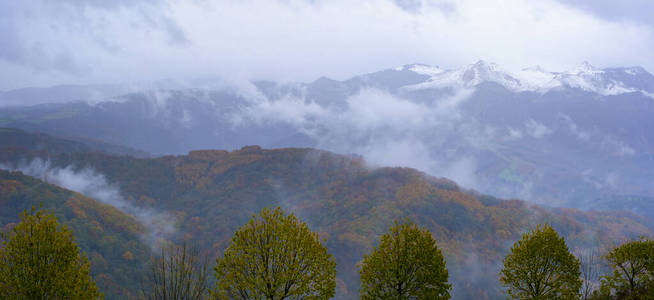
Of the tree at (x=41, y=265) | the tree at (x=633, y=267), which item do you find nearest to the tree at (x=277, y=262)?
the tree at (x=41, y=265)

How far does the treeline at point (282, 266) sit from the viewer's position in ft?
87.7

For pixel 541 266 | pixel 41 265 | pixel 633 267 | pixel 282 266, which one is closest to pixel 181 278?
pixel 282 266

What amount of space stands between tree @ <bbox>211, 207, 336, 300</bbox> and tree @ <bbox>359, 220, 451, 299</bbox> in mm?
4176

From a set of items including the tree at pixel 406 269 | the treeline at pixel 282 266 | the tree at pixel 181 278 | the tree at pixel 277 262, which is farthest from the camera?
the tree at pixel 406 269

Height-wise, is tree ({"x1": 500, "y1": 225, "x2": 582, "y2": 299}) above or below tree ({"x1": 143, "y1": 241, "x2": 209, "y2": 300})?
above

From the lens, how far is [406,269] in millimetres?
33812

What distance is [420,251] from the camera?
33.8 metres

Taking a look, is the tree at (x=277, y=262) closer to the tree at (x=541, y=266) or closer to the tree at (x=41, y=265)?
the tree at (x=41, y=265)

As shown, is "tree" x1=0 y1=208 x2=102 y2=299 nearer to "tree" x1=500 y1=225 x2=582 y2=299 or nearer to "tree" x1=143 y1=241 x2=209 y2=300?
"tree" x1=143 y1=241 x2=209 y2=300

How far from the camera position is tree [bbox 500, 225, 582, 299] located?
37312 mm

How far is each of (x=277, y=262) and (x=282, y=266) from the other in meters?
0.51

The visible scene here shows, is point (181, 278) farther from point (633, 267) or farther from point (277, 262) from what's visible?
point (633, 267)

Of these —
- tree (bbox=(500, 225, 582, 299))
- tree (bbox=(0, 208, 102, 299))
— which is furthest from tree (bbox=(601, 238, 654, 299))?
tree (bbox=(0, 208, 102, 299))

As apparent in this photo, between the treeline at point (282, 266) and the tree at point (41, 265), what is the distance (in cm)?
6
